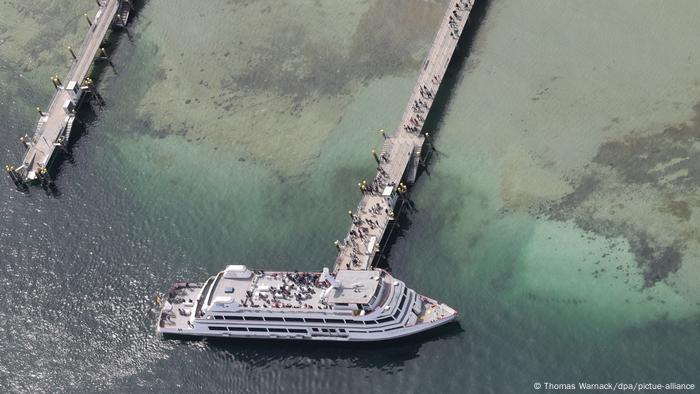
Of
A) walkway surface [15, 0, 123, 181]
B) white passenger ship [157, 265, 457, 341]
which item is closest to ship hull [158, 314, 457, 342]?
white passenger ship [157, 265, 457, 341]

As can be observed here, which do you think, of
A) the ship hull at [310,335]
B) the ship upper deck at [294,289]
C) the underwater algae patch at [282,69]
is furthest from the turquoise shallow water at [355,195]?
the ship upper deck at [294,289]

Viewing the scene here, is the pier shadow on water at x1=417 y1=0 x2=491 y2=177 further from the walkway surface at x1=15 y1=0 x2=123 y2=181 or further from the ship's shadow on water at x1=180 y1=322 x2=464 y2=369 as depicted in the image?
the walkway surface at x1=15 y1=0 x2=123 y2=181

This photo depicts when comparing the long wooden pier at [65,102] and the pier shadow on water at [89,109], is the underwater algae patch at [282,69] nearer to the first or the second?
the pier shadow on water at [89,109]

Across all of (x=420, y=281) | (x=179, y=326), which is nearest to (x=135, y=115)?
(x=179, y=326)

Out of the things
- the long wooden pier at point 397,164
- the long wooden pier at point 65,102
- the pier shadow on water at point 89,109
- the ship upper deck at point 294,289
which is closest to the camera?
the ship upper deck at point 294,289

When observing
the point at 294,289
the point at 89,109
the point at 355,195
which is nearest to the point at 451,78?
the point at 355,195

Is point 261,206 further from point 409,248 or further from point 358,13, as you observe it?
point 358,13

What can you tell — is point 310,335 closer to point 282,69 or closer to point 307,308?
point 307,308
